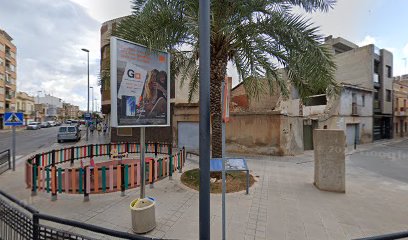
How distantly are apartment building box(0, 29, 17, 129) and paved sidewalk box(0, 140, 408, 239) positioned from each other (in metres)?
43.0

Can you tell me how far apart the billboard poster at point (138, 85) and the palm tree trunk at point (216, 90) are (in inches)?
95.5

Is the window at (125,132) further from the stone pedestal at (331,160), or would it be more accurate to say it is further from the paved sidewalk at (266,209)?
the stone pedestal at (331,160)

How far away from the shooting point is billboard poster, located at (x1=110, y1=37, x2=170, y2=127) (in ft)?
12.7

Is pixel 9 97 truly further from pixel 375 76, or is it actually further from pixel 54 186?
pixel 375 76

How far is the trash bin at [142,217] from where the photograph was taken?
3.99 m

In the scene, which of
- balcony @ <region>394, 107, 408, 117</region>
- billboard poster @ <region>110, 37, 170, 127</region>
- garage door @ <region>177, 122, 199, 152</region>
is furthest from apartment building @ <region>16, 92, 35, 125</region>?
balcony @ <region>394, 107, 408, 117</region>

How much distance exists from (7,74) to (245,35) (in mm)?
52185

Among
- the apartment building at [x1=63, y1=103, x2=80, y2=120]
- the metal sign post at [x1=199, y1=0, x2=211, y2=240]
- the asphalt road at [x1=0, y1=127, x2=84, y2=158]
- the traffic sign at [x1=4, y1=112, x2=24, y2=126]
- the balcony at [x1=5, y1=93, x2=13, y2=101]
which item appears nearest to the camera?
the metal sign post at [x1=199, y1=0, x2=211, y2=240]

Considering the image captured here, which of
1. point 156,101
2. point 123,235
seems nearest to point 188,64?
point 156,101

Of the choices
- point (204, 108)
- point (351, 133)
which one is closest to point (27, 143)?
point (204, 108)

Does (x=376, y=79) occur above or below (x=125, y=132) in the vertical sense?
above

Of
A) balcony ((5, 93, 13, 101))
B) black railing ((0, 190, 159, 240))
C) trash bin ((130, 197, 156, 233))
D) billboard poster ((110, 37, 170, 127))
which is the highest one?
balcony ((5, 93, 13, 101))

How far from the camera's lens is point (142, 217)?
4.00m

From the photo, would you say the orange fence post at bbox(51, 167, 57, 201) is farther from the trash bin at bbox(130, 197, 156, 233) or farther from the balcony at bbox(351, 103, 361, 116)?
the balcony at bbox(351, 103, 361, 116)
